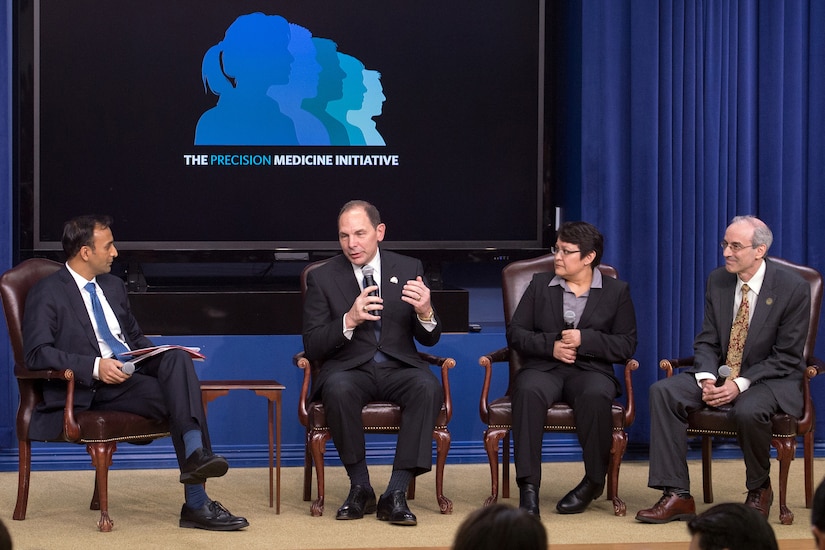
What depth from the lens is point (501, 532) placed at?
181 cm

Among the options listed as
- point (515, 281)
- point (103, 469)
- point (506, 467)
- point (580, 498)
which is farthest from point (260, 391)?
point (580, 498)

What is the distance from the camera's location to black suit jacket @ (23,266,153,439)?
485cm

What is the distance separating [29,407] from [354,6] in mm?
2614

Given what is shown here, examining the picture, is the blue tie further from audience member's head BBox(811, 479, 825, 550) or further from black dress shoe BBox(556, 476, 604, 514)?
audience member's head BBox(811, 479, 825, 550)

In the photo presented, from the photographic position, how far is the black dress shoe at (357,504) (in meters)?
4.97

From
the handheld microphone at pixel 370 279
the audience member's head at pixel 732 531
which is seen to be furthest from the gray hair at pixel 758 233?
the audience member's head at pixel 732 531

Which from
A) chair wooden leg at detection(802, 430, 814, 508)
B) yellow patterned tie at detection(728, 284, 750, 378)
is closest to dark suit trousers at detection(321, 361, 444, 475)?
yellow patterned tie at detection(728, 284, 750, 378)

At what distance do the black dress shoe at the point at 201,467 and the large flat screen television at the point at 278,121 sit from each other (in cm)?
173

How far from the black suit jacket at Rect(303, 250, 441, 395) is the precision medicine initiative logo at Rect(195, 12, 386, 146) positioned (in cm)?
121

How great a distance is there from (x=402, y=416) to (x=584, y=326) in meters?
0.89

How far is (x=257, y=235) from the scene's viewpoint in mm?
6316

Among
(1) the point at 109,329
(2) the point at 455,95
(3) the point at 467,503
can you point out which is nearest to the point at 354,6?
(2) the point at 455,95

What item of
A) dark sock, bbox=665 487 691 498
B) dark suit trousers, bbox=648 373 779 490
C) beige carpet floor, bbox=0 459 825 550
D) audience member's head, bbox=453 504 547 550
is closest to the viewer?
audience member's head, bbox=453 504 547 550

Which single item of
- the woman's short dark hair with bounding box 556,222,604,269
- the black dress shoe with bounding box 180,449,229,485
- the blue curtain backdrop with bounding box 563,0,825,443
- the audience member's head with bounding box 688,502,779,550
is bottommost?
the black dress shoe with bounding box 180,449,229,485
